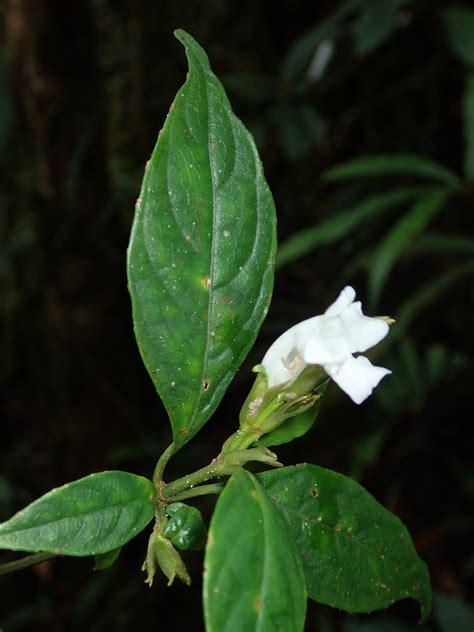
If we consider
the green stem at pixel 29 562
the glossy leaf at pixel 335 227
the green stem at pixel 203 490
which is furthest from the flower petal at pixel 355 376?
the glossy leaf at pixel 335 227

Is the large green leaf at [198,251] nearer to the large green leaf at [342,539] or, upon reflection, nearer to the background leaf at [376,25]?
the large green leaf at [342,539]

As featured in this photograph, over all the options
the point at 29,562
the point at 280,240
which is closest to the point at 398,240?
the point at 280,240

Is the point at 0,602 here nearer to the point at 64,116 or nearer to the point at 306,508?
the point at 64,116

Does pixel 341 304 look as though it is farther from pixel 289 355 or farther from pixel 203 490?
pixel 203 490

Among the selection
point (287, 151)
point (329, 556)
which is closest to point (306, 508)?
point (329, 556)

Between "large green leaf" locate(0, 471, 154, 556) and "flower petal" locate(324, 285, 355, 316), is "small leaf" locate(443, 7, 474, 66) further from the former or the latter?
"large green leaf" locate(0, 471, 154, 556)

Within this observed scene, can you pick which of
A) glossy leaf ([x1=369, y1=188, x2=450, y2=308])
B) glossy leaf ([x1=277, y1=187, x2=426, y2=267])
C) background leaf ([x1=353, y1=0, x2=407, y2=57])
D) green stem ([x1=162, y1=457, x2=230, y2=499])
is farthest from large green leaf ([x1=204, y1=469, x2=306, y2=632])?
background leaf ([x1=353, y1=0, x2=407, y2=57])
